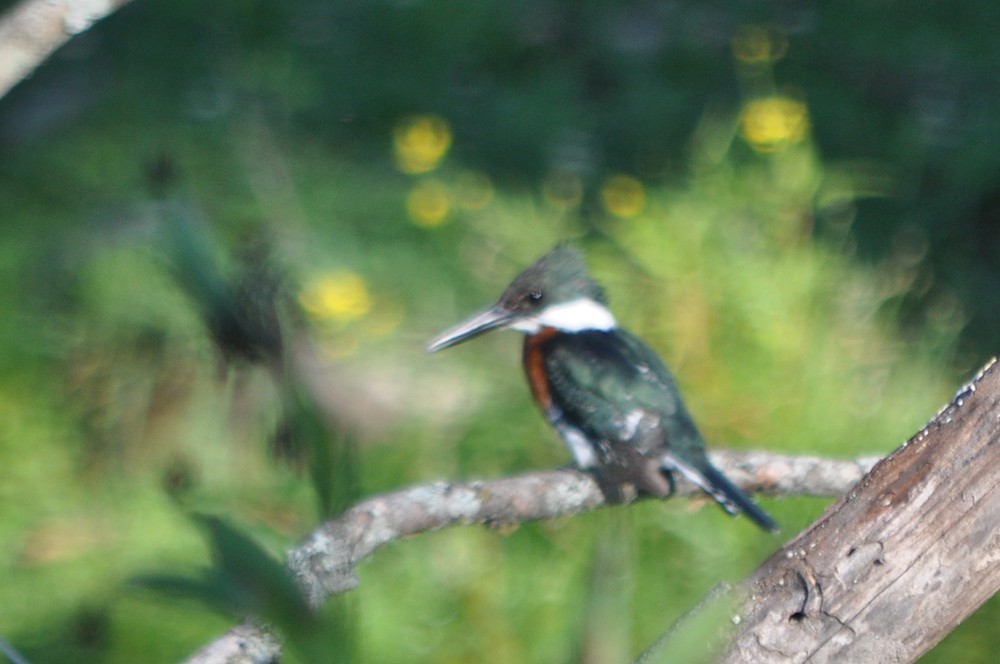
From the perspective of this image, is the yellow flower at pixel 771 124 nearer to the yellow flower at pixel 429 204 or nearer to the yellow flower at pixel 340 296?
the yellow flower at pixel 429 204

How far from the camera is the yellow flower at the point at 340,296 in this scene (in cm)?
223

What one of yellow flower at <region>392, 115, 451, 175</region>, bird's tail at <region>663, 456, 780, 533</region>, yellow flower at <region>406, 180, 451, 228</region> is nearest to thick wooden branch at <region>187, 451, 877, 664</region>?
bird's tail at <region>663, 456, 780, 533</region>

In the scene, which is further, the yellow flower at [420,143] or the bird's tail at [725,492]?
the yellow flower at [420,143]

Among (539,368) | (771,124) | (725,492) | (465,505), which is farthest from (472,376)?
(465,505)

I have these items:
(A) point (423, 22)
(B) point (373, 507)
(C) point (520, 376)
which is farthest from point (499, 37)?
(B) point (373, 507)

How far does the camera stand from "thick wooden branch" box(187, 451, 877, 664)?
1.04 ft

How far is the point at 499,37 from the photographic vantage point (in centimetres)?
276

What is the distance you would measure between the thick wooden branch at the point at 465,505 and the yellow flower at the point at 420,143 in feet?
3.68

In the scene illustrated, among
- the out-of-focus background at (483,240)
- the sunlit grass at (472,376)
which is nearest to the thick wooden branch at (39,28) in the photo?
the out-of-focus background at (483,240)

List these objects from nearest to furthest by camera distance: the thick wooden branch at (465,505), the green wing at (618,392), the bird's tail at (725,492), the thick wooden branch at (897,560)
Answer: the thick wooden branch at (465,505)
the thick wooden branch at (897,560)
the bird's tail at (725,492)
the green wing at (618,392)

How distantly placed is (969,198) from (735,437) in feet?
3.20

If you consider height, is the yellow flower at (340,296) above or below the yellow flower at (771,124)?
below

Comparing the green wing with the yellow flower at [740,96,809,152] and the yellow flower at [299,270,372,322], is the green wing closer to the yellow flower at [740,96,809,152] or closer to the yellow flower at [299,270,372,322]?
the yellow flower at [299,270,372,322]

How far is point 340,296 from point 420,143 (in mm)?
463
